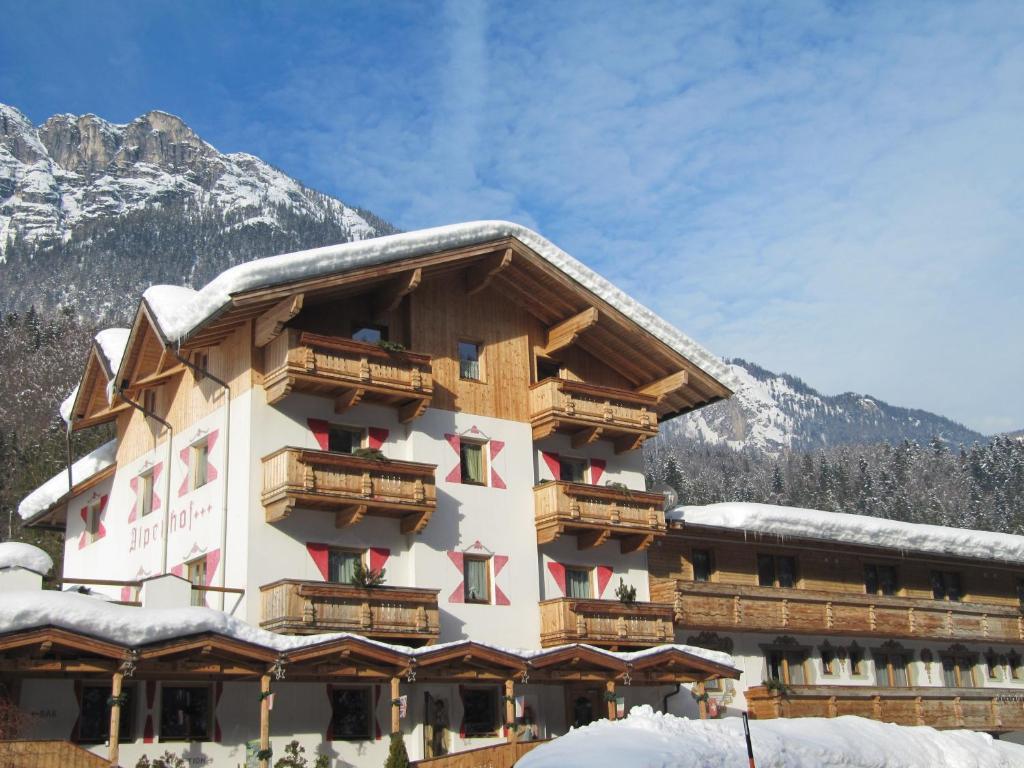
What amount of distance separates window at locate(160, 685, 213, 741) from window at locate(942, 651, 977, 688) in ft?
80.5

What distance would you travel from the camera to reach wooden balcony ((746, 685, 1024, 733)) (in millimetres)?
31812

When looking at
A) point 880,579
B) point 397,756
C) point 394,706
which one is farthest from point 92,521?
point 880,579

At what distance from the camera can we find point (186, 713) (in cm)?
2469

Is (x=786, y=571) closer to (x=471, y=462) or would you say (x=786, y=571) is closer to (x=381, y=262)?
(x=471, y=462)

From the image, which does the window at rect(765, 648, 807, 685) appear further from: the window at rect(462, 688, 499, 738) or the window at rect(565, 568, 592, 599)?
the window at rect(462, 688, 499, 738)

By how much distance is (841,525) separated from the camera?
119ft

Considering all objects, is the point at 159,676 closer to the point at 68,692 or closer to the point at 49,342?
the point at 68,692

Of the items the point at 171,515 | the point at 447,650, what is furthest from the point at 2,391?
the point at 447,650

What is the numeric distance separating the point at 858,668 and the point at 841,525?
4.38 meters

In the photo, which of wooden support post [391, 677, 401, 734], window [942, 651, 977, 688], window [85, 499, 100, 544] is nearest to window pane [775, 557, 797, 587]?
window [942, 651, 977, 688]

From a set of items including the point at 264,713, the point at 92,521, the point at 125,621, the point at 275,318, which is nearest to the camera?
the point at 125,621

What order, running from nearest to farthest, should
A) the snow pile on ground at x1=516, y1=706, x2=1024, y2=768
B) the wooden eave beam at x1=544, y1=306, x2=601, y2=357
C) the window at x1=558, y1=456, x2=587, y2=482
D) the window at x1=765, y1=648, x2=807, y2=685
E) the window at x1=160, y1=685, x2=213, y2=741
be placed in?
the snow pile on ground at x1=516, y1=706, x2=1024, y2=768
the window at x1=160, y1=685, x2=213, y2=741
the wooden eave beam at x1=544, y1=306, x2=601, y2=357
the window at x1=558, y1=456, x2=587, y2=482
the window at x1=765, y1=648, x2=807, y2=685

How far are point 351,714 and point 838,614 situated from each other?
50.4ft

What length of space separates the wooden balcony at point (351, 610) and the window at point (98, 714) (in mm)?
3129
